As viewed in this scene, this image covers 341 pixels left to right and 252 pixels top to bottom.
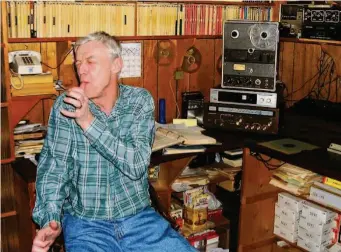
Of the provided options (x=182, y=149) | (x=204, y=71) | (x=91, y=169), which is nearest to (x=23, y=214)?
(x=91, y=169)

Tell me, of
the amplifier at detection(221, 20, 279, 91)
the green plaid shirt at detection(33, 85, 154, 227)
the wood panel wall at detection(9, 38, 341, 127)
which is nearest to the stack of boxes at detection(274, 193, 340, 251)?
the amplifier at detection(221, 20, 279, 91)

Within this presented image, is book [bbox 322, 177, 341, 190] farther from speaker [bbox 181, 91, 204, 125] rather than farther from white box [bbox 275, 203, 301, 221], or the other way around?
speaker [bbox 181, 91, 204, 125]

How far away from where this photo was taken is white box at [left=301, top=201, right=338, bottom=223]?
287cm

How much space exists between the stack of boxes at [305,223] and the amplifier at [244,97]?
589 millimetres

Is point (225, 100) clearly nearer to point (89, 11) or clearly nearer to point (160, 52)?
point (160, 52)

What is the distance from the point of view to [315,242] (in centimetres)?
291

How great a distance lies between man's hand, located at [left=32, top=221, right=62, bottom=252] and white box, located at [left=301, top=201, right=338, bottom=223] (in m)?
1.63

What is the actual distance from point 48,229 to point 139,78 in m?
1.67

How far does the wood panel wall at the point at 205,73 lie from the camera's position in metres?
3.38

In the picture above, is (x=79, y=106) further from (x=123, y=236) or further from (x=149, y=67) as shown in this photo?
(x=149, y=67)

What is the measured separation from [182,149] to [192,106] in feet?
2.30

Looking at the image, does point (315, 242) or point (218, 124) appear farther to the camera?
point (218, 124)

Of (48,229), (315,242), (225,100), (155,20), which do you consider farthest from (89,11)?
(315,242)

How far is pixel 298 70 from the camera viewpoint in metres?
3.67
